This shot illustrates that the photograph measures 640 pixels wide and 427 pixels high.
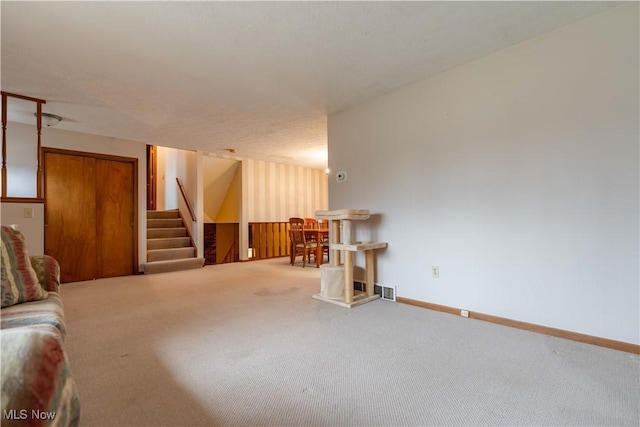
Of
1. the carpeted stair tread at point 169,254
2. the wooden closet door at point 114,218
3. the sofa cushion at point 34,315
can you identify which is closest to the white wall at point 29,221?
the wooden closet door at point 114,218

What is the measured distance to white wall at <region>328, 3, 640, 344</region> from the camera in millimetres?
1907

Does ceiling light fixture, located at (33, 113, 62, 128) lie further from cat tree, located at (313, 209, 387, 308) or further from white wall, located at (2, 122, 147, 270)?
cat tree, located at (313, 209, 387, 308)

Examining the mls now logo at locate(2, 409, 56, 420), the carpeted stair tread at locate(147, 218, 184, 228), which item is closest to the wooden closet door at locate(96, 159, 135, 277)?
the carpeted stair tread at locate(147, 218, 184, 228)

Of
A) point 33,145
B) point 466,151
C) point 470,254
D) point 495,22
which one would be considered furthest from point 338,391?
point 33,145

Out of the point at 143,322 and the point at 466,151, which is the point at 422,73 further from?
the point at 143,322

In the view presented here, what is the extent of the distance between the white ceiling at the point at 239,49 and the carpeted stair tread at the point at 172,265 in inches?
96.1

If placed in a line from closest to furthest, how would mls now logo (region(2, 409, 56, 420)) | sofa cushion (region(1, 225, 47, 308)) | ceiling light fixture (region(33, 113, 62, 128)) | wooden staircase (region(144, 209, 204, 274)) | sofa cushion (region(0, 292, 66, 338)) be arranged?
1. mls now logo (region(2, 409, 56, 420))
2. sofa cushion (region(0, 292, 66, 338))
3. sofa cushion (region(1, 225, 47, 308))
4. ceiling light fixture (region(33, 113, 62, 128))
5. wooden staircase (region(144, 209, 204, 274))

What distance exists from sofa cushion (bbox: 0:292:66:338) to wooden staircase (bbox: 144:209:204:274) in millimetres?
3620

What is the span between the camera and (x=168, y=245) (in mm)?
5562

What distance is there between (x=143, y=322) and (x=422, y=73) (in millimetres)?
3393

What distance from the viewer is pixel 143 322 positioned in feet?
8.10

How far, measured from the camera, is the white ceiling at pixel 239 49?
1.86 metres

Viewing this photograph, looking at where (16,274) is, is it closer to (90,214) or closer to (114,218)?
(90,214)

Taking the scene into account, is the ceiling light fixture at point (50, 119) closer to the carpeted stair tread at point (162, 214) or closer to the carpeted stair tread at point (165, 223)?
the carpeted stair tread at point (165, 223)
